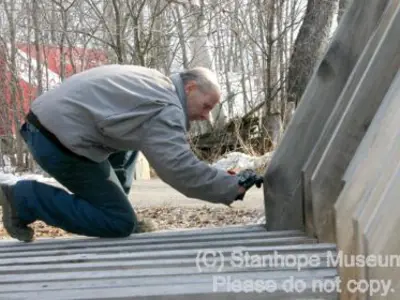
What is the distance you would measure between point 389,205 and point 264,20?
12618mm

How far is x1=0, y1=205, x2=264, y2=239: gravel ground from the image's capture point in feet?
21.2

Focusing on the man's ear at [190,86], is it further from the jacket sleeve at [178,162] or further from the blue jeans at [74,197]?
the blue jeans at [74,197]

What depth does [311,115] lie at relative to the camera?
3701 mm

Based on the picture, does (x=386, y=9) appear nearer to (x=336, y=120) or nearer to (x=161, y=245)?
(x=336, y=120)

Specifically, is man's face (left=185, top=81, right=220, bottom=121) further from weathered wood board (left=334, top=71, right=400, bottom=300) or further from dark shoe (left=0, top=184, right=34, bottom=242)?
weathered wood board (left=334, top=71, right=400, bottom=300)

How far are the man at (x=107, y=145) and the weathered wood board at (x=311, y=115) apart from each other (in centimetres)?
16

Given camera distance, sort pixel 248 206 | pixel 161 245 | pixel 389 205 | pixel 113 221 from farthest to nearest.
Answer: pixel 248 206 < pixel 113 221 < pixel 161 245 < pixel 389 205

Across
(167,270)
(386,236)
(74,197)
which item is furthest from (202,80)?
(386,236)

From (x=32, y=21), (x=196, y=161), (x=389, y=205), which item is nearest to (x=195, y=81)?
(x=196, y=161)

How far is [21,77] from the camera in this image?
577 inches

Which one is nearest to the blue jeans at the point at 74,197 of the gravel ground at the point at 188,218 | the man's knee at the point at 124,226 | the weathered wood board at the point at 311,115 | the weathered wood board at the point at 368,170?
the man's knee at the point at 124,226

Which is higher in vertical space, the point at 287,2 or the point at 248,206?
the point at 287,2

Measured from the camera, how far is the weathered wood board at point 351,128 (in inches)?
117

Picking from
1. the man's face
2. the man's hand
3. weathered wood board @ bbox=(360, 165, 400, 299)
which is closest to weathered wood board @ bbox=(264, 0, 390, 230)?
the man's hand
